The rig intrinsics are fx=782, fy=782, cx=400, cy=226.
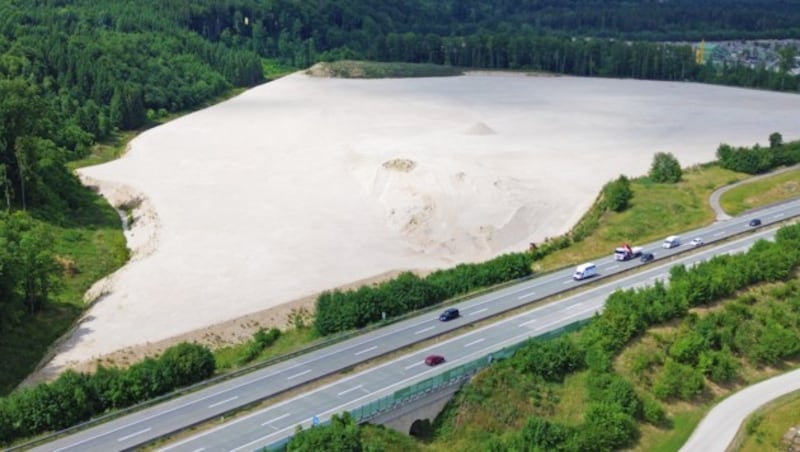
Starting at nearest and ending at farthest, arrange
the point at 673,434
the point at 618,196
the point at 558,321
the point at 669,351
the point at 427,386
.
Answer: the point at 673,434
the point at 427,386
the point at 669,351
the point at 558,321
the point at 618,196

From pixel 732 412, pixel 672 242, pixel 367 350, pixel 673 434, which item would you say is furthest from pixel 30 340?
pixel 672 242

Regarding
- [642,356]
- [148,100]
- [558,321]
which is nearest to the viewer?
[642,356]

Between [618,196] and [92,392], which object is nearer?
[92,392]

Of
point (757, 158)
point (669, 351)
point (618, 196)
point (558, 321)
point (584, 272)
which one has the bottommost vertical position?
point (757, 158)

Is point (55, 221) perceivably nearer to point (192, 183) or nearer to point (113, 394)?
point (192, 183)

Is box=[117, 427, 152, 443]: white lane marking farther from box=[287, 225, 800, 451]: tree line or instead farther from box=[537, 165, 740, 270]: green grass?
box=[537, 165, 740, 270]: green grass

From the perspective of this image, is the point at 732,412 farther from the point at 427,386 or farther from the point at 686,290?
the point at 427,386

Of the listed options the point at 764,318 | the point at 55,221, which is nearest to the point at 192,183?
the point at 55,221
